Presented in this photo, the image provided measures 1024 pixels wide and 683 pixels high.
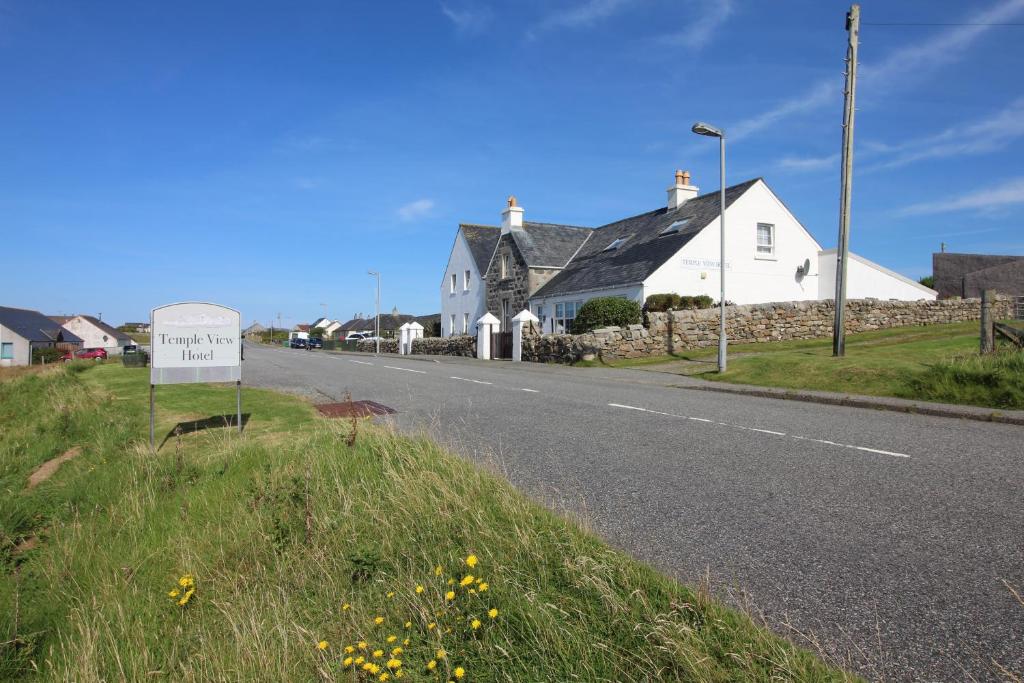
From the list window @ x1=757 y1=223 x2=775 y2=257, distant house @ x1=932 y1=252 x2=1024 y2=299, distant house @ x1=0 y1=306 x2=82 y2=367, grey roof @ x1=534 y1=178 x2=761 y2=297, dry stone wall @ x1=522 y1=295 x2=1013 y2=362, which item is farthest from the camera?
distant house @ x1=0 y1=306 x2=82 y2=367

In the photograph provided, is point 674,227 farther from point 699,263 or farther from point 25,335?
point 25,335

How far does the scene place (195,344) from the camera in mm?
9000

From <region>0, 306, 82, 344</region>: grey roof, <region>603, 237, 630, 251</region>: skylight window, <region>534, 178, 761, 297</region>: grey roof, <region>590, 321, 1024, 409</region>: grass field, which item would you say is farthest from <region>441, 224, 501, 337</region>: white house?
<region>0, 306, 82, 344</region>: grey roof

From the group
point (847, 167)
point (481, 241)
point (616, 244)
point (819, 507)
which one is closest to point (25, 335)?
point (481, 241)

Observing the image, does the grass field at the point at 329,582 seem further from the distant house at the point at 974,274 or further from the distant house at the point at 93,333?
the distant house at the point at 93,333

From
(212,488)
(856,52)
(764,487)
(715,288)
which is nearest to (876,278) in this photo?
(715,288)

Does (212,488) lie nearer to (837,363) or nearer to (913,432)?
(913,432)

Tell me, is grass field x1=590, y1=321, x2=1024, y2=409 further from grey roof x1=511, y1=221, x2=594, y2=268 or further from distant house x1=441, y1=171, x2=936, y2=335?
grey roof x1=511, y1=221, x2=594, y2=268

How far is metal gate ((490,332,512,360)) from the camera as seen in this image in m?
33.0

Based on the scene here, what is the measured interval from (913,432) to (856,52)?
12.8m

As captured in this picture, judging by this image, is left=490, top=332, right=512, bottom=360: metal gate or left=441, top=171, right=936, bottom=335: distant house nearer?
left=441, top=171, right=936, bottom=335: distant house

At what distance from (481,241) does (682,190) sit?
54.0 feet

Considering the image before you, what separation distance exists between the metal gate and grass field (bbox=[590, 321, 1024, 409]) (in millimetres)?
9939

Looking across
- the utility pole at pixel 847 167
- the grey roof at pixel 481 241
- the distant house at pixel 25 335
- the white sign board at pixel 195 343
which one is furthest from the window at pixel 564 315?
the distant house at pixel 25 335
